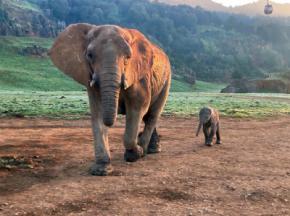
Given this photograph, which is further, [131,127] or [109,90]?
[131,127]

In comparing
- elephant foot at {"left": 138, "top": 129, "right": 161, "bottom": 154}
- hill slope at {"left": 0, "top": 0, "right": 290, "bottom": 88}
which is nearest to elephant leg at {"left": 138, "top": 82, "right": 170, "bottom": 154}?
elephant foot at {"left": 138, "top": 129, "right": 161, "bottom": 154}

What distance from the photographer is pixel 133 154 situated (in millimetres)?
10406

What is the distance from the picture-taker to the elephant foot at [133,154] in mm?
10352

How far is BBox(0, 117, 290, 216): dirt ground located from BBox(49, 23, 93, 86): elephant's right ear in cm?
182

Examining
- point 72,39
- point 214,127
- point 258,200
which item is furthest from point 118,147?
point 258,200

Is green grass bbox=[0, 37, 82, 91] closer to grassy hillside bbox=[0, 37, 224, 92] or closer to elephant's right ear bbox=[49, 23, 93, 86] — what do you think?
grassy hillside bbox=[0, 37, 224, 92]

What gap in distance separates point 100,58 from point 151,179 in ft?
7.45

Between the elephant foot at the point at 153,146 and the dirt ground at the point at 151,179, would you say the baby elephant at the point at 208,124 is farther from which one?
the elephant foot at the point at 153,146

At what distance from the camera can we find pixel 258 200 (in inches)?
300

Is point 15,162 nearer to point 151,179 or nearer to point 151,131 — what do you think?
point 151,179

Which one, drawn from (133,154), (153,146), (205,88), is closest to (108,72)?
(133,154)

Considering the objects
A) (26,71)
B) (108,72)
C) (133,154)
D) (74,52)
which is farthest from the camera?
(26,71)

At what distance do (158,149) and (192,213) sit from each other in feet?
17.4

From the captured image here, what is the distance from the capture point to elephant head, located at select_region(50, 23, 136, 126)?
8.18 metres
